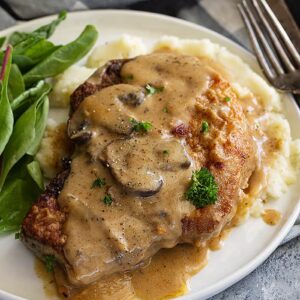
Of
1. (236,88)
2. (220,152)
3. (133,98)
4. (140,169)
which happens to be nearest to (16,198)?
(140,169)

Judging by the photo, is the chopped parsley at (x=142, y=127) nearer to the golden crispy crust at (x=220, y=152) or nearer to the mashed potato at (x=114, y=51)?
the golden crispy crust at (x=220, y=152)

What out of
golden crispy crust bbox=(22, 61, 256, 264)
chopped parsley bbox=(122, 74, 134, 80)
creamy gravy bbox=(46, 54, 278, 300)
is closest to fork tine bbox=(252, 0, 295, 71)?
golden crispy crust bbox=(22, 61, 256, 264)

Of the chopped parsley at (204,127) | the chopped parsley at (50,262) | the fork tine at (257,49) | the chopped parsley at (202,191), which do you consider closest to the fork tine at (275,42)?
the fork tine at (257,49)

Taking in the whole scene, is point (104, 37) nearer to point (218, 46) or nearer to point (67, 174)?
point (218, 46)

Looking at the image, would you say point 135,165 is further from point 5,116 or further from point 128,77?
point 5,116

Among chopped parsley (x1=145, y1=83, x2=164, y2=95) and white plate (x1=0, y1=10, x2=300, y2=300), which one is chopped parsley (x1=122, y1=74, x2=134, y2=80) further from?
white plate (x1=0, y1=10, x2=300, y2=300)

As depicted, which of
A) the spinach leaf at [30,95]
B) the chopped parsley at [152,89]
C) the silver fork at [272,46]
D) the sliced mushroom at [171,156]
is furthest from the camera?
the silver fork at [272,46]
